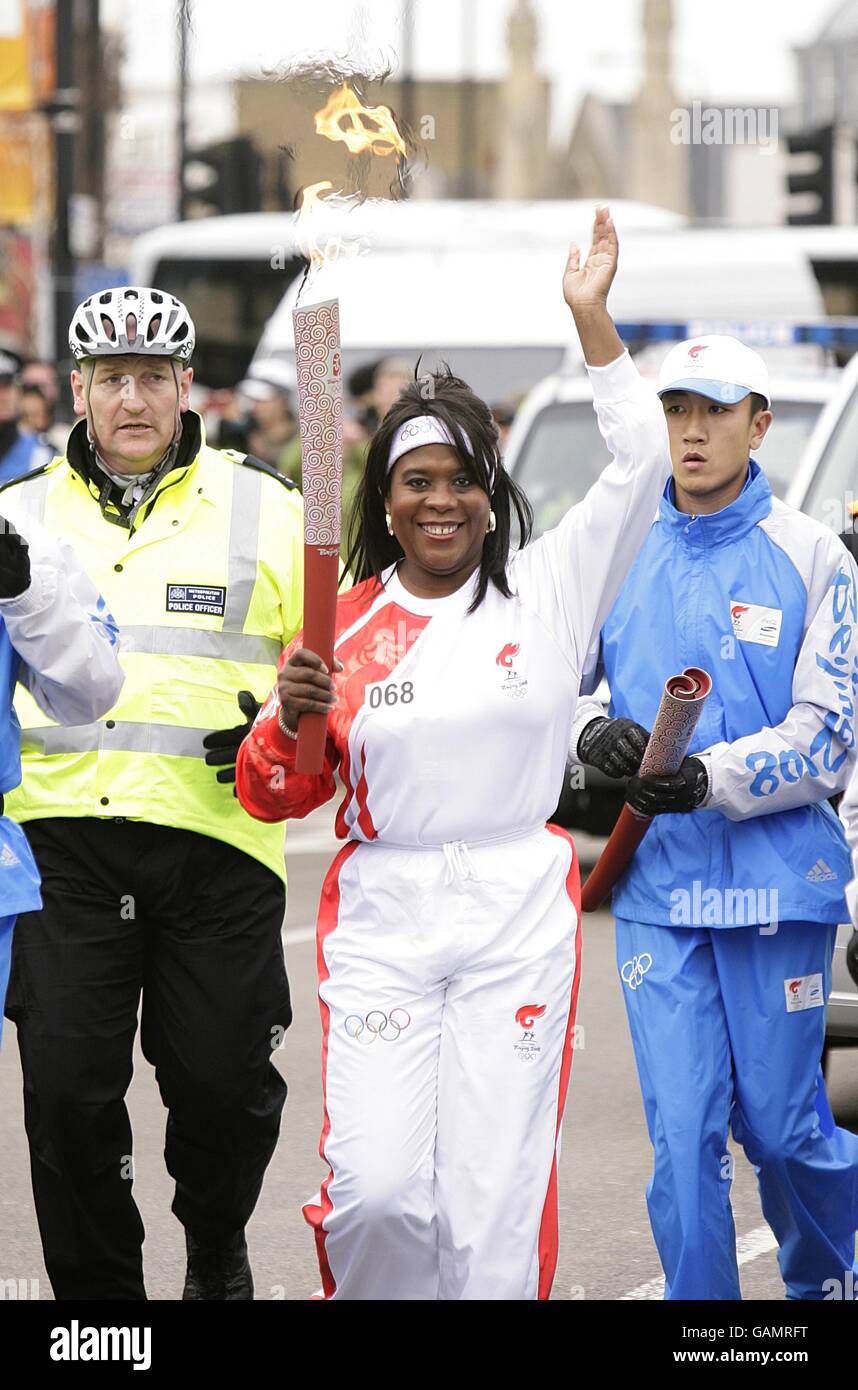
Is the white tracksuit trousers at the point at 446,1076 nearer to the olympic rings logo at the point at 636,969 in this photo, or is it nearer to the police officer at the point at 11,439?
the olympic rings logo at the point at 636,969

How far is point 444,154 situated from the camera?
8881cm

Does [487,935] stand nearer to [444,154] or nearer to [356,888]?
[356,888]

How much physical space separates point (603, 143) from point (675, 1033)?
90.2 m

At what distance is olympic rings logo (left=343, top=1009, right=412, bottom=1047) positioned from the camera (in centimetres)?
427

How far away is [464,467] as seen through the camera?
446 cm

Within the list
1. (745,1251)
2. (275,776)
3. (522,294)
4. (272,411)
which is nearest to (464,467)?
(275,776)

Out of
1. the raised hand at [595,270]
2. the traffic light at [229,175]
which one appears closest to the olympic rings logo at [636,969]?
the raised hand at [595,270]

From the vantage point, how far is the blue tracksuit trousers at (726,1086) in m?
4.85

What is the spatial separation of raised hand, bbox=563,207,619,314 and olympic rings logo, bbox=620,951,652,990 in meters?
1.32

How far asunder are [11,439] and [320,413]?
9.68m

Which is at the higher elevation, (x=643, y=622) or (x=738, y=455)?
(x=738, y=455)

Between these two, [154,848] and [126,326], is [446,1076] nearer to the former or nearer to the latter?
[154,848]
